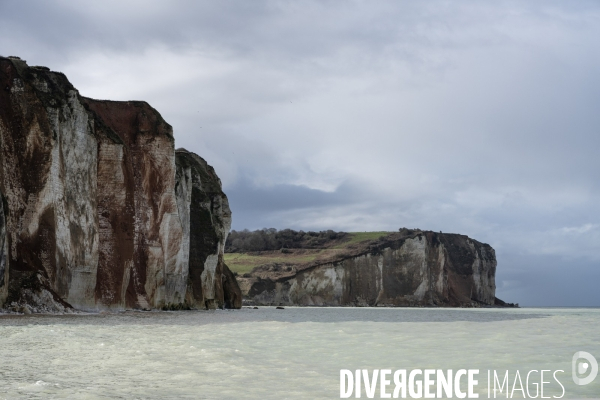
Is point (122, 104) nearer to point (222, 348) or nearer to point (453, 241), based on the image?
point (222, 348)

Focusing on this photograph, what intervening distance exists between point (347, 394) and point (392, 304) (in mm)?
106581

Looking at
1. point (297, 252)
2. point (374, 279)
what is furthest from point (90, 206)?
point (297, 252)

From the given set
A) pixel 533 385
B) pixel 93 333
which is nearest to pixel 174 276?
pixel 93 333

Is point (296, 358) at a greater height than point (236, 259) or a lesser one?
lesser

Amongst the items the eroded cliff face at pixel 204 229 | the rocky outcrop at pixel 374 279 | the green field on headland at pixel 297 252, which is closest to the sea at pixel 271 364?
the eroded cliff face at pixel 204 229

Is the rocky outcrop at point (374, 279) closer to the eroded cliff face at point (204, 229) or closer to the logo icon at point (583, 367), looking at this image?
the eroded cliff face at point (204, 229)

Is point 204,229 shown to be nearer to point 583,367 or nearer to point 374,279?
point 583,367

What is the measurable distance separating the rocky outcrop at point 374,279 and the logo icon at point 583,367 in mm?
92517

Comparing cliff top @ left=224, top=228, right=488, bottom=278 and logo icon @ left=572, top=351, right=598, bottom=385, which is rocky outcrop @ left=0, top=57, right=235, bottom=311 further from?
cliff top @ left=224, top=228, right=488, bottom=278

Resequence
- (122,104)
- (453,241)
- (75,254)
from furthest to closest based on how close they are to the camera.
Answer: (453,241) < (122,104) < (75,254)

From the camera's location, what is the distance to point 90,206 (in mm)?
43469

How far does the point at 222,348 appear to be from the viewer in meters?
17.4

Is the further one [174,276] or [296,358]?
[174,276]

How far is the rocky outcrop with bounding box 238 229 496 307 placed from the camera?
367 ft
